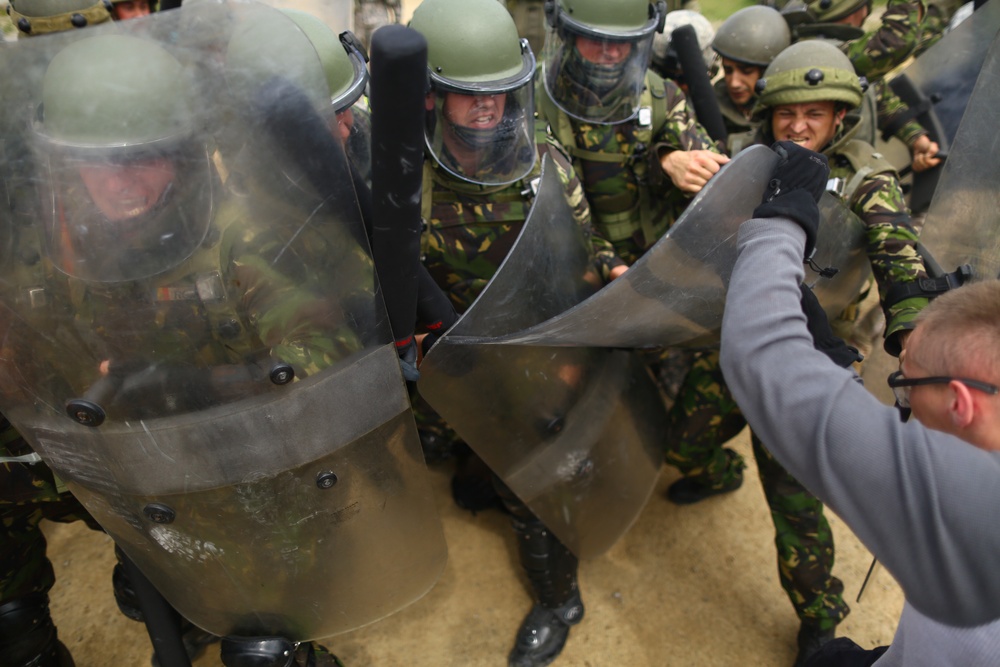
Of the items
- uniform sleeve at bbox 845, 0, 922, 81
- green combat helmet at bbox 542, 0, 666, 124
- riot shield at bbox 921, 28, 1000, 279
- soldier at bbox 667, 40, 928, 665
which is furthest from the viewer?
uniform sleeve at bbox 845, 0, 922, 81

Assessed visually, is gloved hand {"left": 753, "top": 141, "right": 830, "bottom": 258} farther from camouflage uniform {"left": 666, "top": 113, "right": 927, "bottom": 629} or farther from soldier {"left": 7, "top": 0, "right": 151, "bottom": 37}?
soldier {"left": 7, "top": 0, "right": 151, "bottom": 37}

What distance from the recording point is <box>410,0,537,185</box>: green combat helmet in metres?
2.55

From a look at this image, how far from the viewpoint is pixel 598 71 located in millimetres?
3248

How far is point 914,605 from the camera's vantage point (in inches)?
49.7

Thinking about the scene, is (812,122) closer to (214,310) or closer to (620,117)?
(620,117)

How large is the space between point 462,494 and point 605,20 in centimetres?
228

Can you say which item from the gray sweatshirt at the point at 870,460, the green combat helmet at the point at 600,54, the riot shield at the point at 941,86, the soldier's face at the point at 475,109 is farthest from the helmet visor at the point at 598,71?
the gray sweatshirt at the point at 870,460

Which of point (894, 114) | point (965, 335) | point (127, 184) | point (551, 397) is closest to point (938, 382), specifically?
point (965, 335)

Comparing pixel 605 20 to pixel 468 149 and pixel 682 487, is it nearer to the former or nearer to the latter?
pixel 468 149

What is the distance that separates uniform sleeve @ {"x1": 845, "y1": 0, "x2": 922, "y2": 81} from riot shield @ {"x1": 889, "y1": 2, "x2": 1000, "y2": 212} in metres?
0.14

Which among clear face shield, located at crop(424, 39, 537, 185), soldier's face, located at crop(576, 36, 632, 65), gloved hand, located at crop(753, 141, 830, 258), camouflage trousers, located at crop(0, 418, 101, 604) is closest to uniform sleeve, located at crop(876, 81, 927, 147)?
soldier's face, located at crop(576, 36, 632, 65)

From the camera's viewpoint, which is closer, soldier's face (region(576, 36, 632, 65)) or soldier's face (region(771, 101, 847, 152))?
soldier's face (region(771, 101, 847, 152))

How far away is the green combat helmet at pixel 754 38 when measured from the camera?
404 centimetres

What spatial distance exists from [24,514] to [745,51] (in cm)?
395
